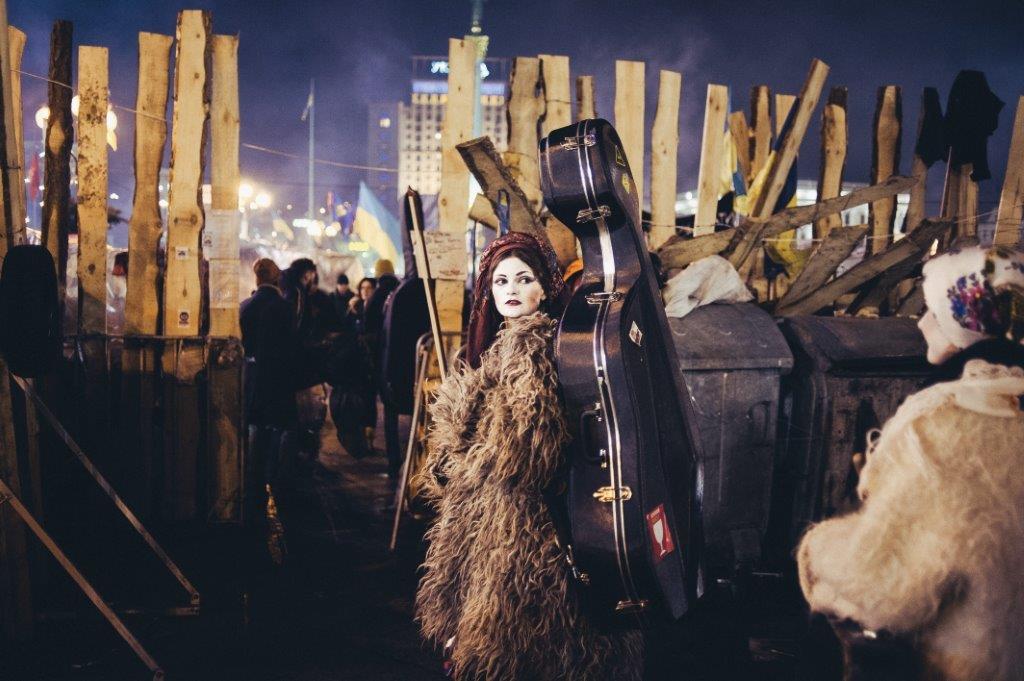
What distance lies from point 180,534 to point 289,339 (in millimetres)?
1806

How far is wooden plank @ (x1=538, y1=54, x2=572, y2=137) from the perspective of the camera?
5.98m

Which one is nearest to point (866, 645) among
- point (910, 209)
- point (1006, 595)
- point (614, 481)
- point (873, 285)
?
point (1006, 595)

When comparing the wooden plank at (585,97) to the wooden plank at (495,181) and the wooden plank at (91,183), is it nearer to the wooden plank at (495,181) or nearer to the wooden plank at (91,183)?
the wooden plank at (495,181)

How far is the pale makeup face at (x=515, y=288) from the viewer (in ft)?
8.71

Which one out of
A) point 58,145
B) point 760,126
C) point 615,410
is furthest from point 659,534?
point 760,126

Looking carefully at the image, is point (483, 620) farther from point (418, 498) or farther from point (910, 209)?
point (910, 209)

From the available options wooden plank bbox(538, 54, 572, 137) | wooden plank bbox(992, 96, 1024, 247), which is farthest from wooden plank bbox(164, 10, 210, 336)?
wooden plank bbox(992, 96, 1024, 247)

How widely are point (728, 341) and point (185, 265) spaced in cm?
429

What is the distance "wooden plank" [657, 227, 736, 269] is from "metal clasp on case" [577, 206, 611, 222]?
350cm

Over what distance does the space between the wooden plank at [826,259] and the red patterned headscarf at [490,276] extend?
366 cm

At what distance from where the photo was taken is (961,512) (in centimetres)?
140

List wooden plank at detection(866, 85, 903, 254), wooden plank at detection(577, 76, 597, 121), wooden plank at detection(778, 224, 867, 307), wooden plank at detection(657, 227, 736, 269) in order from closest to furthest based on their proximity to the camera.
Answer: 1. wooden plank at detection(778, 224, 867, 307)
2. wooden plank at detection(657, 227, 736, 269)
3. wooden plank at detection(577, 76, 597, 121)
4. wooden plank at detection(866, 85, 903, 254)

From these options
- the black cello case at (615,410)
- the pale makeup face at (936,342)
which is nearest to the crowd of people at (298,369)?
the black cello case at (615,410)

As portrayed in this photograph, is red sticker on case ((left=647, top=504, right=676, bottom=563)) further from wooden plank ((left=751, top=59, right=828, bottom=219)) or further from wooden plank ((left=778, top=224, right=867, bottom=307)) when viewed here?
wooden plank ((left=751, top=59, right=828, bottom=219))
